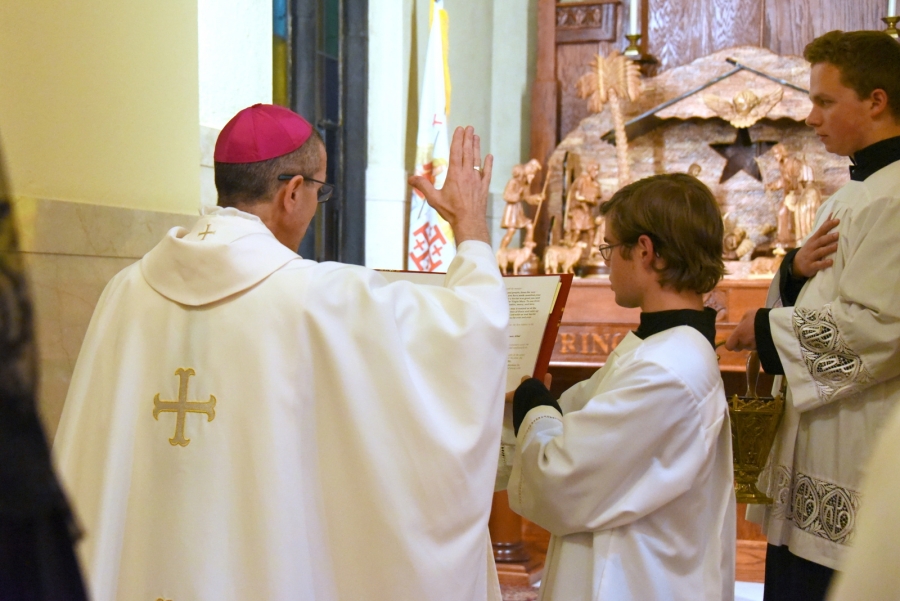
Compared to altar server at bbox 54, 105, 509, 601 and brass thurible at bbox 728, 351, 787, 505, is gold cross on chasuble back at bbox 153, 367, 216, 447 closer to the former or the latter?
altar server at bbox 54, 105, 509, 601

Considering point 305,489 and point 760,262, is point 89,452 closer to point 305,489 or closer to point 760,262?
point 305,489

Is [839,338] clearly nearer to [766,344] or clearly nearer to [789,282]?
[766,344]

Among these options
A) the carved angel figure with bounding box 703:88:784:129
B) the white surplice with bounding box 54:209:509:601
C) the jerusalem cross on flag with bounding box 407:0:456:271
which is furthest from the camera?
the carved angel figure with bounding box 703:88:784:129

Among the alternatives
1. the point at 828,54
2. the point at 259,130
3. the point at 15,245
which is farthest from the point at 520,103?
the point at 15,245

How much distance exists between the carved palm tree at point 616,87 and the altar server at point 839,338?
3481 mm

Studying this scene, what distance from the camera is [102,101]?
109 inches

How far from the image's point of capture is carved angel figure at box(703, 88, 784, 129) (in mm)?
5996

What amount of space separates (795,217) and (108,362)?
4.81 metres

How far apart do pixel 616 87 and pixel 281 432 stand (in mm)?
4963

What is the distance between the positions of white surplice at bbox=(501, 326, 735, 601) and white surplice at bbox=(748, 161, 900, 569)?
452 millimetres

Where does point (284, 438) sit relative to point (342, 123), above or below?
below

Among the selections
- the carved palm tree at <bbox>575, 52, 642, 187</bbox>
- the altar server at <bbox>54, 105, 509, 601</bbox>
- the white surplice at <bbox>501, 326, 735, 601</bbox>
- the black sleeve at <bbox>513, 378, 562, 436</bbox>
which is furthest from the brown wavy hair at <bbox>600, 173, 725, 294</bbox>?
the carved palm tree at <bbox>575, 52, 642, 187</bbox>

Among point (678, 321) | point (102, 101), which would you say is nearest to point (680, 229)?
point (678, 321)

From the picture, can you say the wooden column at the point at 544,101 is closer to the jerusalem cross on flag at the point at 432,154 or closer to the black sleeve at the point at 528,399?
the jerusalem cross on flag at the point at 432,154
